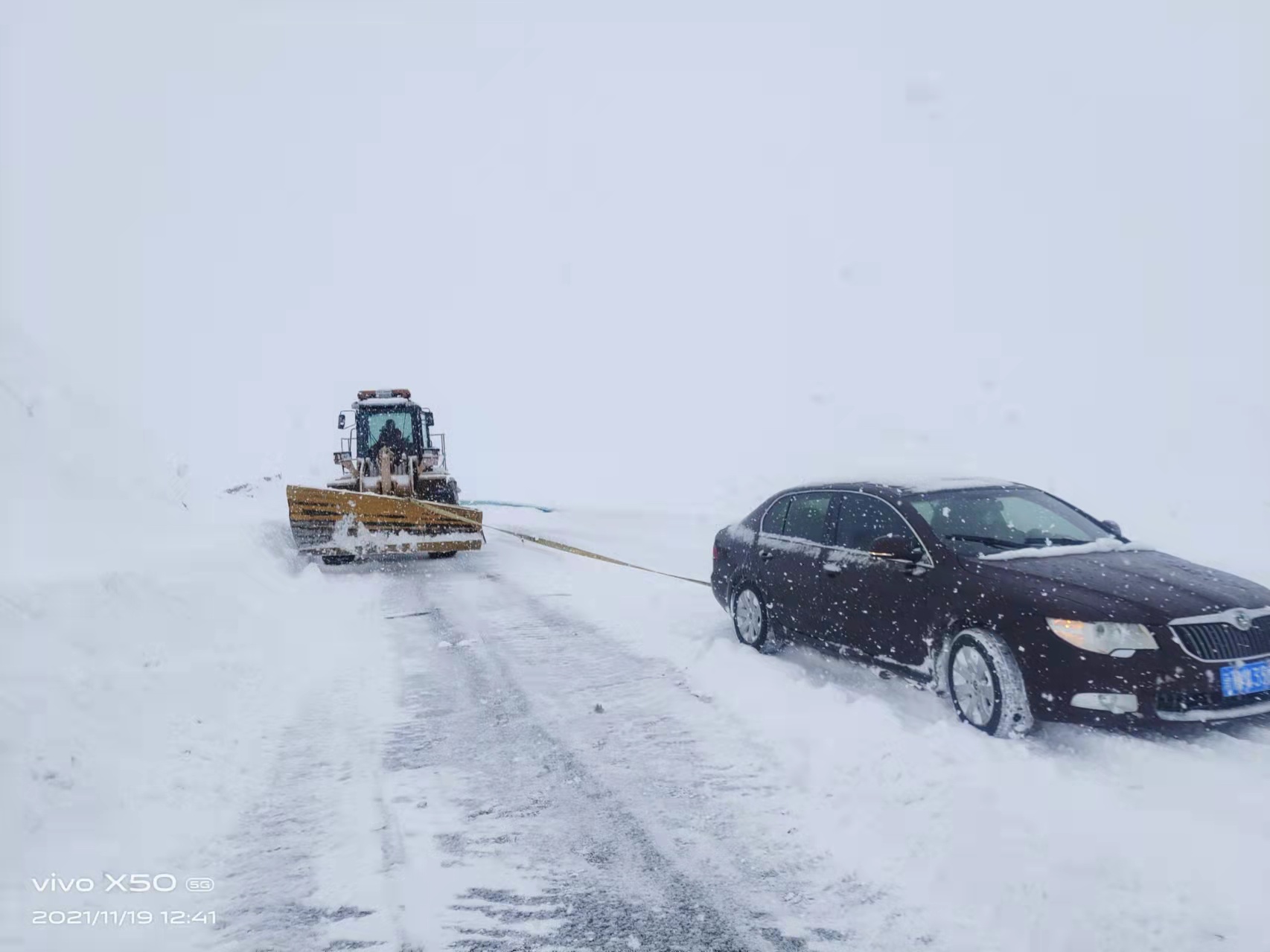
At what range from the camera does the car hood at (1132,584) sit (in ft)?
13.9

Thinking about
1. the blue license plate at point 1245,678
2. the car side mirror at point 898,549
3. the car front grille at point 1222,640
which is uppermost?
the car side mirror at point 898,549

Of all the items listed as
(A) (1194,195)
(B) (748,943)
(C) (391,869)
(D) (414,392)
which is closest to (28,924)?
(C) (391,869)

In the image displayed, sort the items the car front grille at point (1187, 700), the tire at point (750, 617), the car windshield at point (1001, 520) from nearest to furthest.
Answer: the car front grille at point (1187, 700) → the car windshield at point (1001, 520) → the tire at point (750, 617)

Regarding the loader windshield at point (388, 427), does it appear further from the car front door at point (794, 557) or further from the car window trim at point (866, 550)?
the car window trim at point (866, 550)

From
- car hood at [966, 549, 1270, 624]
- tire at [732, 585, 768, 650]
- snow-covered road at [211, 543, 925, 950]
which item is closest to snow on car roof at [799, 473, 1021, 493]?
car hood at [966, 549, 1270, 624]

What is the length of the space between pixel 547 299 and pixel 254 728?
255ft

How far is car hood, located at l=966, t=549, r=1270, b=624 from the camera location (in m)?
4.25

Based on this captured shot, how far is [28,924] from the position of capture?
2994 mm

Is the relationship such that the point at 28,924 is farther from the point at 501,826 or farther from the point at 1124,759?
the point at 1124,759

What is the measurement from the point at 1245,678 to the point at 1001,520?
169 centimetres

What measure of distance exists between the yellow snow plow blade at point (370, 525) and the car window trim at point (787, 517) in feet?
22.9

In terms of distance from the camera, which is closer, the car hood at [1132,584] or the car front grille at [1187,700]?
the car front grille at [1187,700]

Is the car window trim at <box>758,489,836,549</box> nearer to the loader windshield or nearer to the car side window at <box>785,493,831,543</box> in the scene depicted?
the car side window at <box>785,493,831,543</box>

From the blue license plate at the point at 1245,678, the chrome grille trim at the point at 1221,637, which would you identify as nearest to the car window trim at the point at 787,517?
the chrome grille trim at the point at 1221,637
